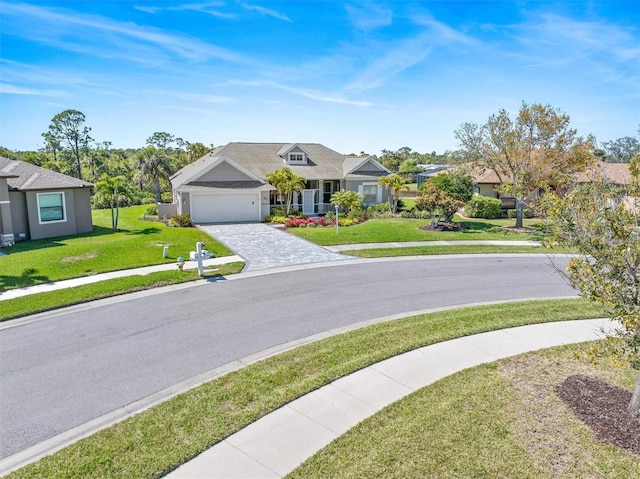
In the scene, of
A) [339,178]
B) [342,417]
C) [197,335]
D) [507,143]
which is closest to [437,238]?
[507,143]

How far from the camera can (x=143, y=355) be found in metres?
9.28

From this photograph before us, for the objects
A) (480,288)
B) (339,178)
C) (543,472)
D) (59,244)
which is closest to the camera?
(543,472)

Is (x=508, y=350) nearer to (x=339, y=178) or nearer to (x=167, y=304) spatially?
(x=167, y=304)

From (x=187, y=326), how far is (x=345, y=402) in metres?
5.27

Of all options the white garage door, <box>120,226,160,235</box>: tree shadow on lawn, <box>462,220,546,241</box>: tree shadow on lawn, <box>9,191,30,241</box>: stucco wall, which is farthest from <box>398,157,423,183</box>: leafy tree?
<box>9,191,30,241</box>: stucco wall

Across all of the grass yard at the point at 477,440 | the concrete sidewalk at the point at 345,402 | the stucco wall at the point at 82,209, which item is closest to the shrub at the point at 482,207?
the concrete sidewalk at the point at 345,402

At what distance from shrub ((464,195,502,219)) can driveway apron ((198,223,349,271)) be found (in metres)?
15.7

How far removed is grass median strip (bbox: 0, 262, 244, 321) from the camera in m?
12.0

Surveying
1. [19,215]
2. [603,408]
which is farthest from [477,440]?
[19,215]

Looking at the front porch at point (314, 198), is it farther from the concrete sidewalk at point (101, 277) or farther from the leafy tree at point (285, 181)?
the concrete sidewalk at point (101, 277)

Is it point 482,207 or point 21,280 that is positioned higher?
point 482,207

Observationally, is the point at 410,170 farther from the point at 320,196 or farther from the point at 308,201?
the point at 308,201

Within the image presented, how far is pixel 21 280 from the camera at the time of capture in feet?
47.7

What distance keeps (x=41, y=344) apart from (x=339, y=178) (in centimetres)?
2648
